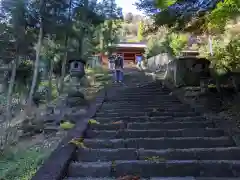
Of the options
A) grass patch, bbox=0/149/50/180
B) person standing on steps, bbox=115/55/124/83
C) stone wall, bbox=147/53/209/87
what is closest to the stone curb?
grass patch, bbox=0/149/50/180

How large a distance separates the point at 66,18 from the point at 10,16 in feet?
5.31

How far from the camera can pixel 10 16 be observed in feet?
16.9

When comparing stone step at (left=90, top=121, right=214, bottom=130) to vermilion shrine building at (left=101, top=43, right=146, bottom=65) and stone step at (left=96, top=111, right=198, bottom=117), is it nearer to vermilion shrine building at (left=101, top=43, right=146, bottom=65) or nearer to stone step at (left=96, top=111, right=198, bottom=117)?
stone step at (left=96, top=111, right=198, bottom=117)

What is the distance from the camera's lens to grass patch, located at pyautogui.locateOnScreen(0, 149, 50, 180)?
310 centimetres

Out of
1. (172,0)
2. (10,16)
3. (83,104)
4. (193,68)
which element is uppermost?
(10,16)

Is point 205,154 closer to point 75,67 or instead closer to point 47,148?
point 47,148

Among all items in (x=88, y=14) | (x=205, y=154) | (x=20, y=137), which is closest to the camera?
(x=205, y=154)

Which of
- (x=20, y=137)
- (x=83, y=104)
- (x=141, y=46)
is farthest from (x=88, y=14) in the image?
(x=141, y=46)

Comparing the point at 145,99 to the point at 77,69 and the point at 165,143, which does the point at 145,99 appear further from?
the point at 165,143

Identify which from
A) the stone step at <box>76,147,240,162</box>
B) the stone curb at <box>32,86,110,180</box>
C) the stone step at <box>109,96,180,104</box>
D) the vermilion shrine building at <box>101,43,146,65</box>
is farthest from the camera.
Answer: the vermilion shrine building at <box>101,43,146,65</box>

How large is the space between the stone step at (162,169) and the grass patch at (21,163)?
1.76 ft

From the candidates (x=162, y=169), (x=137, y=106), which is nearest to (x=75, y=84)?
(x=137, y=106)

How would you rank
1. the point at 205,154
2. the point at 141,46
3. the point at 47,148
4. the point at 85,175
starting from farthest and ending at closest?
the point at 141,46, the point at 47,148, the point at 205,154, the point at 85,175

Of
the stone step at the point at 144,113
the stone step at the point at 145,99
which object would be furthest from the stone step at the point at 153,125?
the stone step at the point at 145,99
